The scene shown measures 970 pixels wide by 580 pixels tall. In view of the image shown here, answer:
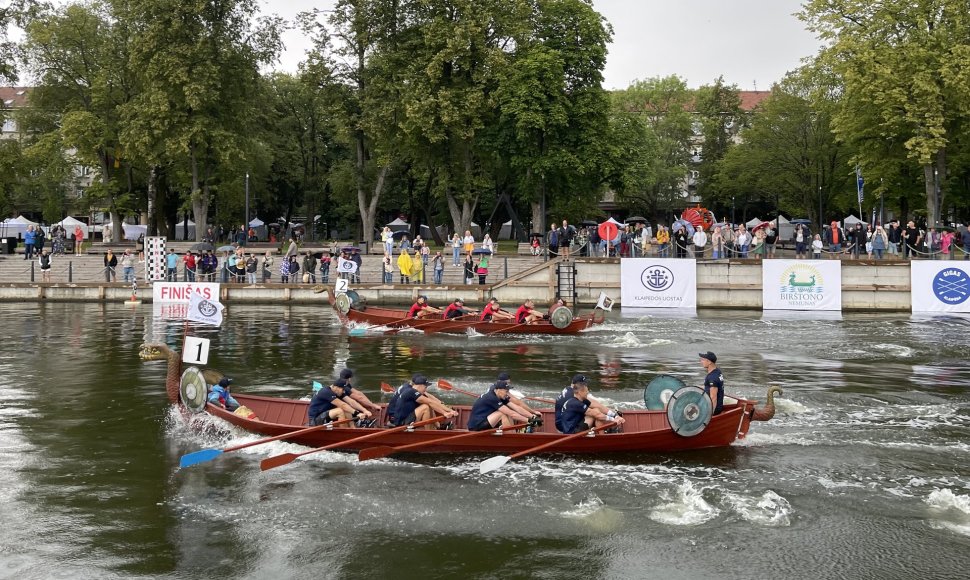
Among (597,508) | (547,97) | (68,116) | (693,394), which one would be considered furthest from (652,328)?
(68,116)

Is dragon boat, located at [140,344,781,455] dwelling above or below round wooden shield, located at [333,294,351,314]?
below

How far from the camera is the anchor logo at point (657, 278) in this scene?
3956 cm

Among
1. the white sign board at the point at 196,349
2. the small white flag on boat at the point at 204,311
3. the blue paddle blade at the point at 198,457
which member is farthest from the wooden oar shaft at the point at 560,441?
the small white flag on boat at the point at 204,311

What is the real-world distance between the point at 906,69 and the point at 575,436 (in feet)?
130

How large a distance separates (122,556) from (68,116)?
50.9 metres

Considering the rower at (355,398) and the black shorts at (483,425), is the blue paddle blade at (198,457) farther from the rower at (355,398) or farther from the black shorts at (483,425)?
the black shorts at (483,425)

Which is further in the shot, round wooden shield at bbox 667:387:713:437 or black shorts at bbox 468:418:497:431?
black shorts at bbox 468:418:497:431

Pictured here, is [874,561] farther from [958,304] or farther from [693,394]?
[958,304]

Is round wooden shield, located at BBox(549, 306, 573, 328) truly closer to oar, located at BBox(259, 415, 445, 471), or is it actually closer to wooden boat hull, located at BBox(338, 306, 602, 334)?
wooden boat hull, located at BBox(338, 306, 602, 334)

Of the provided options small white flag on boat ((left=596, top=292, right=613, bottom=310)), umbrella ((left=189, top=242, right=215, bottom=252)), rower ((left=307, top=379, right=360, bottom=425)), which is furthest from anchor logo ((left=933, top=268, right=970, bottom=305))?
umbrella ((left=189, top=242, right=215, bottom=252))

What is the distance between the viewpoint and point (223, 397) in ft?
56.0

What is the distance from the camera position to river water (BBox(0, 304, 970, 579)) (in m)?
11.3

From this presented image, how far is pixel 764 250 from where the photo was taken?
4016cm

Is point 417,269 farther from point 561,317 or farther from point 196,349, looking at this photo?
point 196,349
